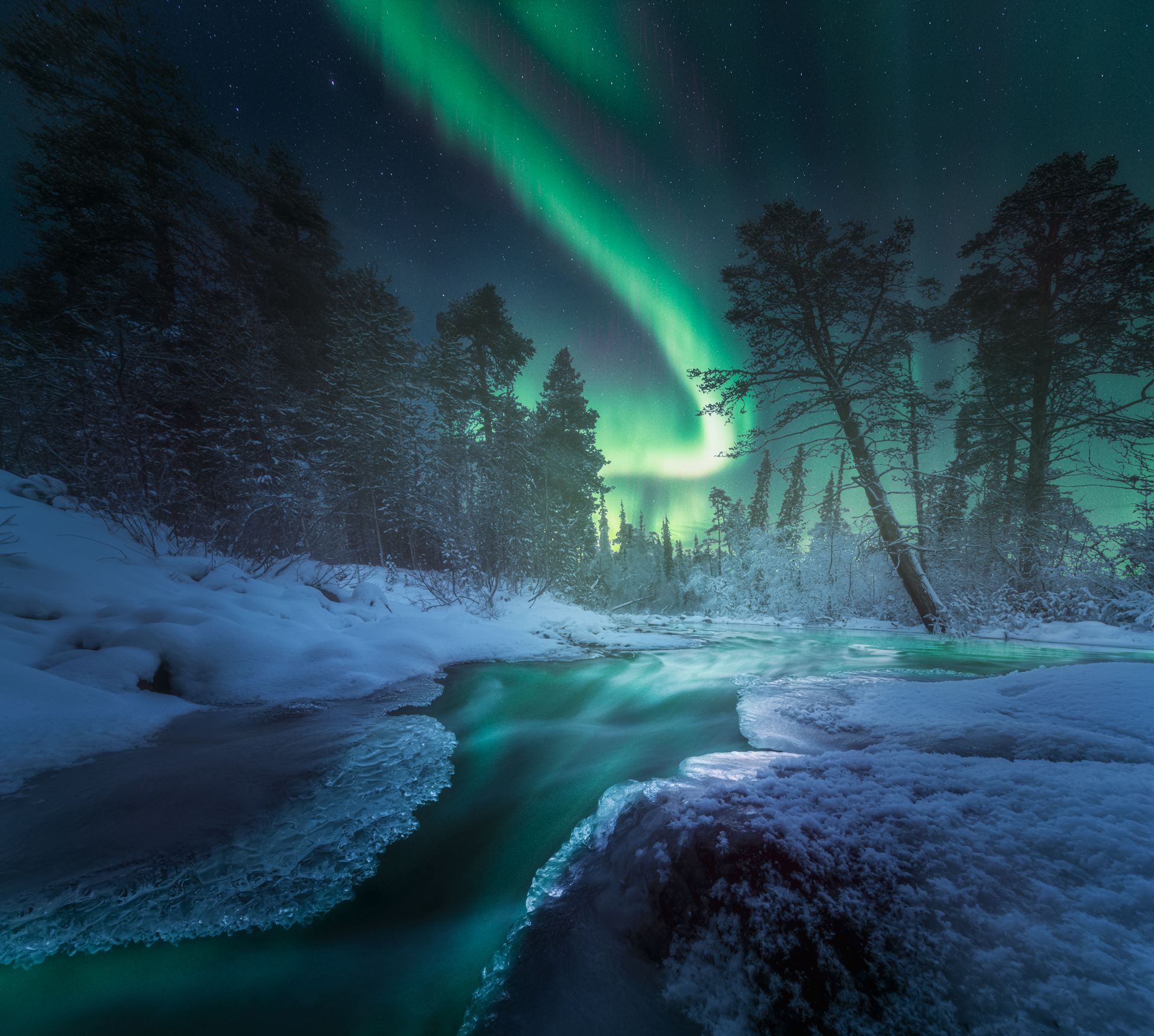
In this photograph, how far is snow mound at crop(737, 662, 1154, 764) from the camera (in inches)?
79.4

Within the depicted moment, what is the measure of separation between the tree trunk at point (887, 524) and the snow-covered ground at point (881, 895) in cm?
703

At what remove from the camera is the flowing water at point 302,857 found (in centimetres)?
140

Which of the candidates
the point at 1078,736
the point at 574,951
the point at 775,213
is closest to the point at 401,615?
the point at 574,951

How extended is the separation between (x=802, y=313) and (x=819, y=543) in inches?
550

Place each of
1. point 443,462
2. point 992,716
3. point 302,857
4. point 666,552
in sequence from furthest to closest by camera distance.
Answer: point 666,552, point 443,462, point 992,716, point 302,857

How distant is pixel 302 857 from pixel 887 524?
392 inches

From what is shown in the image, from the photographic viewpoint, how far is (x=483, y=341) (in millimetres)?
19578

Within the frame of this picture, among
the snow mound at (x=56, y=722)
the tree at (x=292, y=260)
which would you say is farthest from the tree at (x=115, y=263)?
the snow mound at (x=56, y=722)

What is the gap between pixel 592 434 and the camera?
21594mm

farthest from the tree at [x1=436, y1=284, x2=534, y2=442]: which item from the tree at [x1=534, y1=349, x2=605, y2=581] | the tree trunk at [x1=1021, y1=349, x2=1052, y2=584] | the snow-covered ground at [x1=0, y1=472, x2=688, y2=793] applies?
the tree trunk at [x1=1021, y1=349, x2=1052, y2=584]

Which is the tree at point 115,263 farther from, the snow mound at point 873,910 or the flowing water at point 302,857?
the snow mound at point 873,910

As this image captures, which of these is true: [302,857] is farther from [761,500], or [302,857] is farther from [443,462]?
[761,500]

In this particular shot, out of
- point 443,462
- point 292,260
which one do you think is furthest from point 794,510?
point 292,260

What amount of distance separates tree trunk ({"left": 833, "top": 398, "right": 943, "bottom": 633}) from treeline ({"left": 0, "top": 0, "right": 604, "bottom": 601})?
28.7 ft
